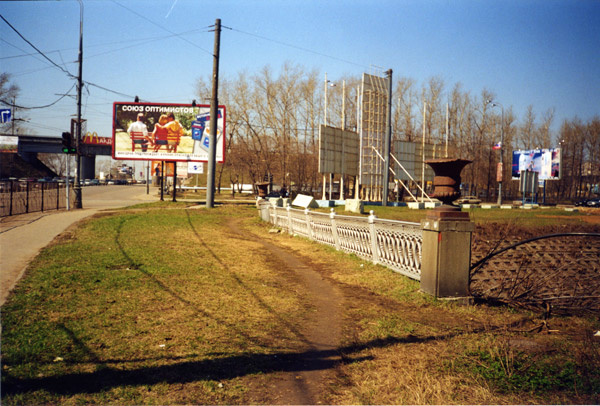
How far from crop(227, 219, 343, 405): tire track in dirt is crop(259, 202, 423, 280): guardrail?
1.47m

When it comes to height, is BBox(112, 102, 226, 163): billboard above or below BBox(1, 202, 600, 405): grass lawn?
above

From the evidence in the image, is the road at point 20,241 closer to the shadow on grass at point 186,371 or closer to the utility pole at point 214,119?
the shadow on grass at point 186,371

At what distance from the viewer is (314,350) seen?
5098 millimetres

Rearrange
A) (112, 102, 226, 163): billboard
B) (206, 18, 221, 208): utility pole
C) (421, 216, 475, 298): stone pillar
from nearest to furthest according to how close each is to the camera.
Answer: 1. (421, 216, 475, 298): stone pillar
2. (206, 18, 221, 208): utility pole
3. (112, 102, 226, 163): billboard

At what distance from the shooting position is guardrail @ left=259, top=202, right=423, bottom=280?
8.57 metres

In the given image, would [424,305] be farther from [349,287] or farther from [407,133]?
[407,133]

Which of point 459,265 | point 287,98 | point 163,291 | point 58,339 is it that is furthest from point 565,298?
point 287,98

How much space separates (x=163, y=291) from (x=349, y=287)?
131 inches

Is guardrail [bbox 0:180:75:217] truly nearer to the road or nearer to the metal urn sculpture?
the road

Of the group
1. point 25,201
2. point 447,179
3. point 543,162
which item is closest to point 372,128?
point 25,201

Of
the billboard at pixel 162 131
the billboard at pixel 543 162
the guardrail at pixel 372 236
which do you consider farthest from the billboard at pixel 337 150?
the billboard at pixel 543 162

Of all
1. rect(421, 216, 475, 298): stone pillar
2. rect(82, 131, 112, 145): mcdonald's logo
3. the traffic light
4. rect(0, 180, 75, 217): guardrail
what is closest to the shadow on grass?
rect(421, 216, 475, 298): stone pillar

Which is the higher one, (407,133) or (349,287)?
(407,133)

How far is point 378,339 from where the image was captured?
546cm
